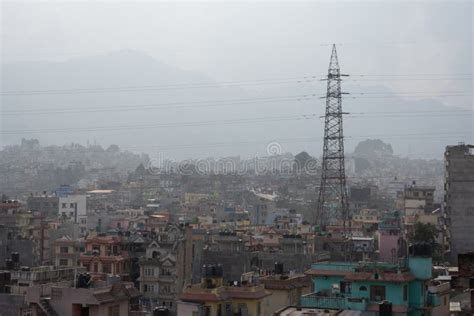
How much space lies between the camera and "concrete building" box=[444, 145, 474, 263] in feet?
167

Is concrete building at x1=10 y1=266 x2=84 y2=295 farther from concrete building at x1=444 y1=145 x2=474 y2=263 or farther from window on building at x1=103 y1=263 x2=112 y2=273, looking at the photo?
concrete building at x1=444 y1=145 x2=474 y2=263

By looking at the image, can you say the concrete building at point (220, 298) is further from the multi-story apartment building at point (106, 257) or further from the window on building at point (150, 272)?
the multi-story apartment building at point (106, 257)

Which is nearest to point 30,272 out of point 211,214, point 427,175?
point 211,214

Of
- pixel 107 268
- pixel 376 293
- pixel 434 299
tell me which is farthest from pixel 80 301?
pixel 107 268

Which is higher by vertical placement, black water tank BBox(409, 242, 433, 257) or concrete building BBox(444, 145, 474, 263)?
concrete building BBox(444, 145, 474, 263)

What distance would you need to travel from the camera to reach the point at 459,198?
174ft

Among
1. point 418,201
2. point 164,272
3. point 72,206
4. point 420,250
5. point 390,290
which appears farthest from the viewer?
point 72,206

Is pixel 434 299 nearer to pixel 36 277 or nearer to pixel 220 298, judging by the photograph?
pixel 220 298

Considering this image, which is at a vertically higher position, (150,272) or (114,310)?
(114,310)

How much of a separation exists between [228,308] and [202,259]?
16.3 metres

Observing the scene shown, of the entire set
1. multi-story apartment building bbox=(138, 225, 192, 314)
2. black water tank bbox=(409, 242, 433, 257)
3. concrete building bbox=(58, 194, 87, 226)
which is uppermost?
concrete building bbox=(58, 194, 87, 226)

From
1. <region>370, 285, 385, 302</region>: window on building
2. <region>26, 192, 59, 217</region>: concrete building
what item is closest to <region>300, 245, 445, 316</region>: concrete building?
<region>370, 285, 385, 302</region>: window on building

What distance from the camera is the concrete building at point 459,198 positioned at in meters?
50.9

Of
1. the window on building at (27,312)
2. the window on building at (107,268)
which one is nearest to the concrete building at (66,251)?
the window on building at (107,268)
